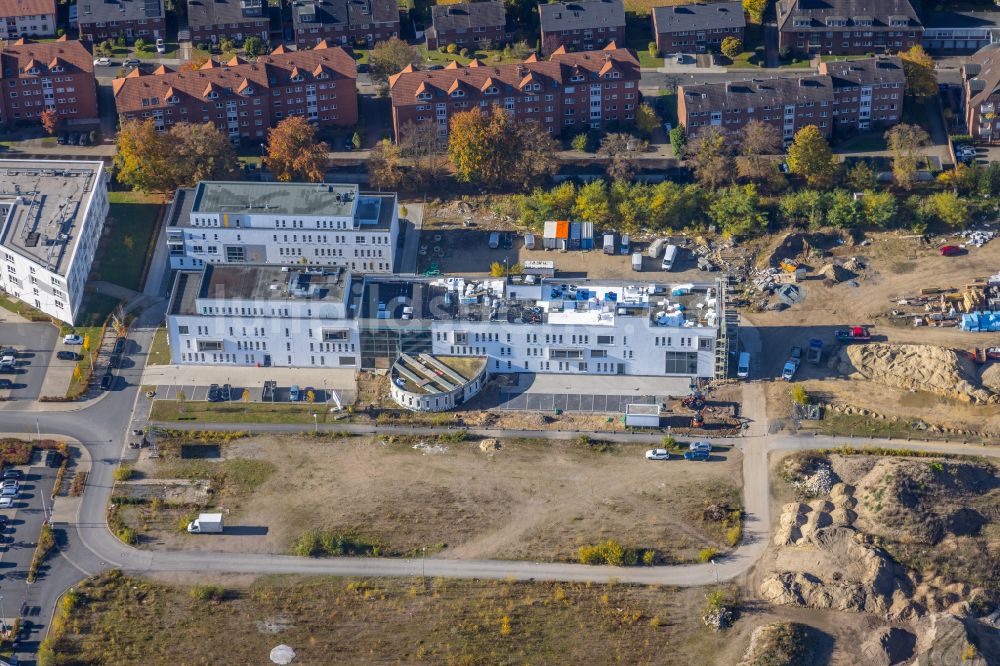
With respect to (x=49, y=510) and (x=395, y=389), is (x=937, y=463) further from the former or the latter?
(x=49, y=510)

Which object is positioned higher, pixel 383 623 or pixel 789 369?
pixel 789 369

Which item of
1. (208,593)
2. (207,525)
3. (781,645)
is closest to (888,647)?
(781,645)

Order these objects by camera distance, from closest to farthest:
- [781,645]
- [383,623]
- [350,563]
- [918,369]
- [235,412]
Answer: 1. [781,645]
2. [383,623]
3. [350,563]
4. [235,412]
5. [918,369]

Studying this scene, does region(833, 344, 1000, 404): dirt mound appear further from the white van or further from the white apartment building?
the white apartment building

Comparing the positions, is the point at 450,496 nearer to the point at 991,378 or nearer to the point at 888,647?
the point at 888,647

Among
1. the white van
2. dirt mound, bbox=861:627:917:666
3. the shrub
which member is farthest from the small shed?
the shrub

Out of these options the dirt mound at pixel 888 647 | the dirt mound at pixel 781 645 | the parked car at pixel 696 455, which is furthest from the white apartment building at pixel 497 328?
the dirt mound at pixel 888 647
